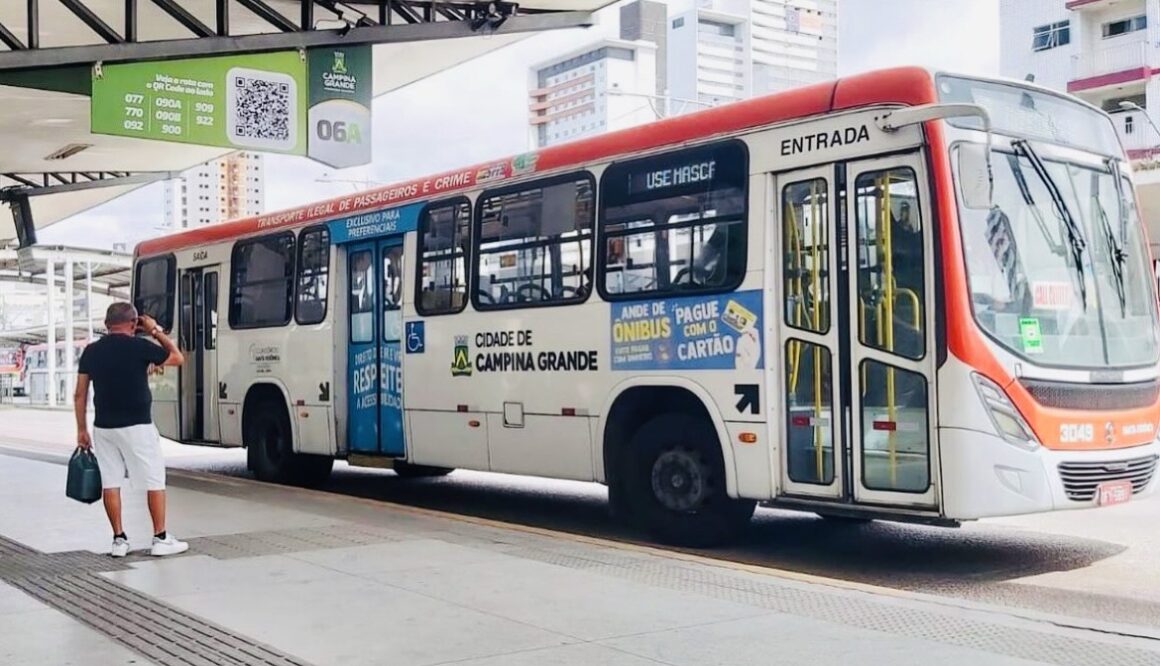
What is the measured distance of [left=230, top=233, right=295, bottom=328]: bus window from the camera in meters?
14.2

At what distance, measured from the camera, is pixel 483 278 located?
11266 mm

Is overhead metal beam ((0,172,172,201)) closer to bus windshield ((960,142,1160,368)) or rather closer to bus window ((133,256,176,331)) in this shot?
bus window ((133,256,176,331))

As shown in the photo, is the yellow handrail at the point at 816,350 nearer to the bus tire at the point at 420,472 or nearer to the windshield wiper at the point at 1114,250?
the windshield wiper at the point at 1114,250

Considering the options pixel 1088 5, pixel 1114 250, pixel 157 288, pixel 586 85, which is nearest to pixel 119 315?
pixel 1114 250

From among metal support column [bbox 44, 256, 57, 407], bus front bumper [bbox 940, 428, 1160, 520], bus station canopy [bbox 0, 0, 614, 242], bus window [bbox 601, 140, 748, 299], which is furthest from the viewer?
metal support column [bbox 44, 256, 57, 407]

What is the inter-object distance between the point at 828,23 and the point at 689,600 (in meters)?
158

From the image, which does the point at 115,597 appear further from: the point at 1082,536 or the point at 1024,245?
the point at 1082,536

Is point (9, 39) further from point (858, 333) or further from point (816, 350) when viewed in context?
point (858, 333)

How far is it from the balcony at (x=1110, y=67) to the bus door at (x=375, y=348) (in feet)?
123

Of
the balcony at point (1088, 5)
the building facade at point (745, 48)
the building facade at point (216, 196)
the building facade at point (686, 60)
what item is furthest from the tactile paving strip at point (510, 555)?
the building facade at point (745, 48)

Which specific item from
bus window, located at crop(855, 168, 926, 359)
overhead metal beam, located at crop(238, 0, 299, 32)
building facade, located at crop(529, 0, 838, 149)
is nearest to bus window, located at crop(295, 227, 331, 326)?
overhead metal beam, located at crop(238, 0, 299, 32)

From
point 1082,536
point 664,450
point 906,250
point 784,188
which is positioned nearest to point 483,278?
point 664,450

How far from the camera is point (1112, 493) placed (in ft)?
25.9

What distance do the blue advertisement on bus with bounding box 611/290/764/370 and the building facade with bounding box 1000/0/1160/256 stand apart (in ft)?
119
